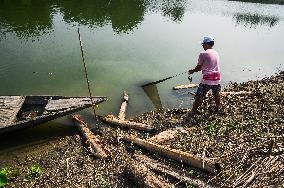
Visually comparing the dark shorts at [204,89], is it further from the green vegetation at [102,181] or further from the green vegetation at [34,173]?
the green vegetation at [34,173]

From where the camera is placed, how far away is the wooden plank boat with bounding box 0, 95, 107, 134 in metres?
9.10

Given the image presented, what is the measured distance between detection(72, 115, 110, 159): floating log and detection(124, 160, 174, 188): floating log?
1146mm

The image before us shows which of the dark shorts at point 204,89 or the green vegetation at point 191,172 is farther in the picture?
the dark shorts at point 204,89

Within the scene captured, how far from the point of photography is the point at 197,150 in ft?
25.5

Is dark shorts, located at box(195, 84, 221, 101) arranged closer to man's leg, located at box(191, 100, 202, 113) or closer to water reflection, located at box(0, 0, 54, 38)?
man's leg, located at box(191, 100, 202, 113)

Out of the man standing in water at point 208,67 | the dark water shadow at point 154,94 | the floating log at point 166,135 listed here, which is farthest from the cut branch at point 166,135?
the dark water shadow at point 154,94

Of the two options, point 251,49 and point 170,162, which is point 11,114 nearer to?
point 170,162

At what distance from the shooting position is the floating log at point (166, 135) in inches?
332

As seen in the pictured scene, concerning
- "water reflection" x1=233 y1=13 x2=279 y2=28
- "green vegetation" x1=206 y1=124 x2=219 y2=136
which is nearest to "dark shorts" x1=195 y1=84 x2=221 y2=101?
"green vegetation" x1=206 y1=124 x2=219 y2=136

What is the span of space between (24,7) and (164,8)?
12.4 meters

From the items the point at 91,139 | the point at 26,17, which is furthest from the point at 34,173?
the point at 26,17

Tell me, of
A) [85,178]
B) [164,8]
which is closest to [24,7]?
[164,8]

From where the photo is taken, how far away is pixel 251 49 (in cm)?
1994

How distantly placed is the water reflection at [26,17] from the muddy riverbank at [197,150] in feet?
39.6
